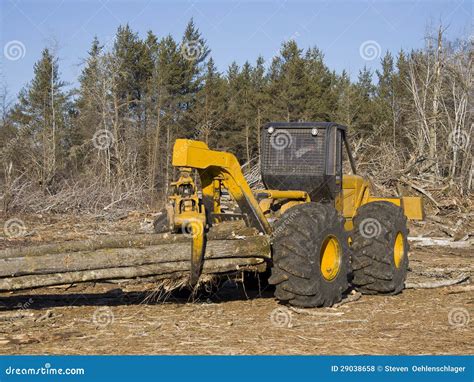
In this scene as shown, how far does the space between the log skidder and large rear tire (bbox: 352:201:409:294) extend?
0.01 meters

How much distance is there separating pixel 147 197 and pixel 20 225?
5.71 m

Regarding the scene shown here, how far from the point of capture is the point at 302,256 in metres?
6.92

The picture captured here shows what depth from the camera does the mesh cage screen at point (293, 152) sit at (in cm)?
866

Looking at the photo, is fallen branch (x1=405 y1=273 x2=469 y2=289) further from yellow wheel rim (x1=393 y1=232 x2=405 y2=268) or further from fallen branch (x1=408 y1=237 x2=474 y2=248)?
fallen branch (x1=408 y1=237 x2=474 y2=248)

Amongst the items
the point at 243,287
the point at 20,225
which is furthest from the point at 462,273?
the point at 20,225

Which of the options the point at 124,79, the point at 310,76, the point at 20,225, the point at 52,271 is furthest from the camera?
the point at 310,76

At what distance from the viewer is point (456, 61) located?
1272 inches

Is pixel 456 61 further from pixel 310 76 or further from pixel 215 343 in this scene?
pixel 215 343

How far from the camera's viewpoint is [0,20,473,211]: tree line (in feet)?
100

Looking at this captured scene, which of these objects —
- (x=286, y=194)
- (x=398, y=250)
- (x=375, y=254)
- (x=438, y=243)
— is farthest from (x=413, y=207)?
(x=438, y=243)

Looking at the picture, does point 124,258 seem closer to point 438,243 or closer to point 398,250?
point 398,250

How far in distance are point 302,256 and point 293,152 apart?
2233mm

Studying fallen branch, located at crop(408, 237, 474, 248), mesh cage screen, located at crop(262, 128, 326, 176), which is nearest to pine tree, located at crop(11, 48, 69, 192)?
fallen branch, located at crop(408, 237, 474, 248)

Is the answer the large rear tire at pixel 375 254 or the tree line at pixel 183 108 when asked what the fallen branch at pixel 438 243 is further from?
the tree line at pixel 183 108
